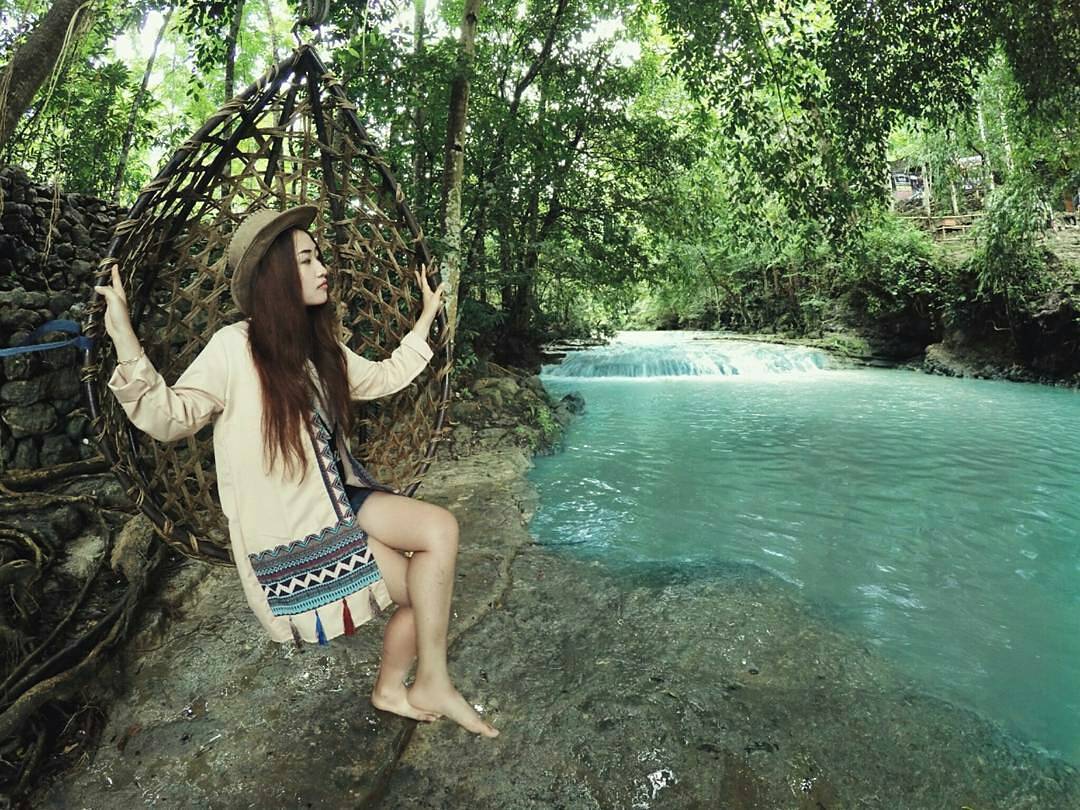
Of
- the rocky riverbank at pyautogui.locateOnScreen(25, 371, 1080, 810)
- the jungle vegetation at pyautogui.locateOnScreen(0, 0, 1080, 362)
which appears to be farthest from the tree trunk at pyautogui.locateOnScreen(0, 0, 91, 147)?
the rocky riverbank at pyautogui.locateOnScreen(25, 371, 1080, 810)

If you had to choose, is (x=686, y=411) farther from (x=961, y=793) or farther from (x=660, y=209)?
(x=961, y=793)

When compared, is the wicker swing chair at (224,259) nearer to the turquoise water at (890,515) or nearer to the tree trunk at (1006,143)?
the turquoise water at (890,515)

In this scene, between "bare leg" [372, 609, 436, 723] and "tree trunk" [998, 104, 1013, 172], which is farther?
"tree trunk" [998, 104, 1013, 172]

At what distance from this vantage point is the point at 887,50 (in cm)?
463

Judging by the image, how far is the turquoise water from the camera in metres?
2.50

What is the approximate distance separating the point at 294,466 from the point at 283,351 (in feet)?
0.91

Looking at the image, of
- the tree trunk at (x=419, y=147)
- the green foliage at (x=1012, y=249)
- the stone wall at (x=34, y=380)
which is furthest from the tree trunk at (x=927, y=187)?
the stone wall at (x=34, y=380)

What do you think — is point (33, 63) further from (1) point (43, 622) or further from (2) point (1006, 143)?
(2) point (1006, 143)

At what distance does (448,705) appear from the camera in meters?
1.61

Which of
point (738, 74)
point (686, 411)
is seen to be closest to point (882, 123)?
point (738, 74)

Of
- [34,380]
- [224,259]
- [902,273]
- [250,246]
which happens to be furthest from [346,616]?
[902,273]

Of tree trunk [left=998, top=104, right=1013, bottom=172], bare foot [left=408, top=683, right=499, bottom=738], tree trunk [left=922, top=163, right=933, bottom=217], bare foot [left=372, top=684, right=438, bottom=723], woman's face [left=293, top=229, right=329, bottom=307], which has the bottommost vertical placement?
bare foot [left=372, top=684, right=438, bottom=723]

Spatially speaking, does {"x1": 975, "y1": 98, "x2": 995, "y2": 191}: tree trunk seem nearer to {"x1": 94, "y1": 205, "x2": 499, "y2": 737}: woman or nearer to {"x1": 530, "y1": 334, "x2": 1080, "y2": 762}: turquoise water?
{"x1": 530, "y1": 334, "x2": 1080, "y2": 762}: turquoise water

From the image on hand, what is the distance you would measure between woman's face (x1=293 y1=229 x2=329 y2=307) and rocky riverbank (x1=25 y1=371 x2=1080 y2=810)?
120cm
